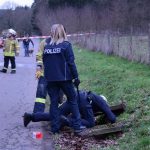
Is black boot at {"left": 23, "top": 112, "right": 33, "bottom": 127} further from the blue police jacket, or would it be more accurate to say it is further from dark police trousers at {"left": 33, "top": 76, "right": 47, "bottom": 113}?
the blue police jacket

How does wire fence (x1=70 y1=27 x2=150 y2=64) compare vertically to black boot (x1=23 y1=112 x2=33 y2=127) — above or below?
above

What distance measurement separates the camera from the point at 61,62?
8516 millimetres

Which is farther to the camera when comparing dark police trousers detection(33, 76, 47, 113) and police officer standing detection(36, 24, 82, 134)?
dark police trousers detection(33, 76, 47, 113)

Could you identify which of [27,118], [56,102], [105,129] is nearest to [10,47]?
[27,118]

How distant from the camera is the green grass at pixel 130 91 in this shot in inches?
306

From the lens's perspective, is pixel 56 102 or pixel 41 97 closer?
pixel 56 102

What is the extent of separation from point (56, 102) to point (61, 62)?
0.84 metres

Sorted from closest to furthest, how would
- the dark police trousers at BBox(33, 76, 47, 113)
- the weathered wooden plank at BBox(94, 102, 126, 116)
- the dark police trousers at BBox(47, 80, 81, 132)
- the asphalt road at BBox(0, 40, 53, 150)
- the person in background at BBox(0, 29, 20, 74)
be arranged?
the asphalt road at BBox(0, 40, 53, 150)
the dark police trousers at BBox(47, 80, 81, 132)
the weathered wooden plank at BBox(94, 102, 126, 116)
the dark police trousers at BBox(33, 76, 47, 113)
the person in background at BBox(0, 29, 20, 74)

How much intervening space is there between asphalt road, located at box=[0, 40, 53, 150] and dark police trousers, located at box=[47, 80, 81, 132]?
0.98 feet

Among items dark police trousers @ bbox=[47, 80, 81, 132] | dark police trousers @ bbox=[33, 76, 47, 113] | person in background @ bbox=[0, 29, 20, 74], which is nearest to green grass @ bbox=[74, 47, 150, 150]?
dark police trousers @ bbox=[47, 80, 81, 132]

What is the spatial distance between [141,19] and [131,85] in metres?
45.2

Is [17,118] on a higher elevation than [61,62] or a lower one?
lower

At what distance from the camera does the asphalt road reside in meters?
8.25

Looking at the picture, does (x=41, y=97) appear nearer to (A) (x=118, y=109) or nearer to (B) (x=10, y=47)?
(A) (x=118, y=109)
